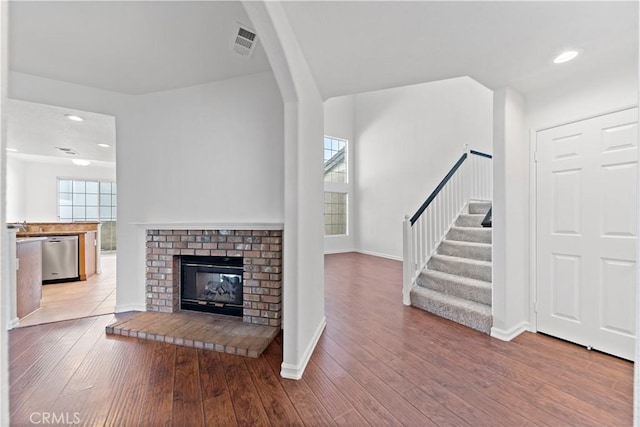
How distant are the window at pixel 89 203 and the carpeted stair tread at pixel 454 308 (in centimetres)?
810

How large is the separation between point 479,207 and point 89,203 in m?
9.35

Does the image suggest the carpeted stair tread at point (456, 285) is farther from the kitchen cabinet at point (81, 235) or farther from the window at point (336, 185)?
the kitchen cabinet at point (81, 235)

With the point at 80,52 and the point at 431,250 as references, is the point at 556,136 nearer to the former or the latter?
the point at 431,250

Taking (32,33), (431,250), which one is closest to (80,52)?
(32,33)

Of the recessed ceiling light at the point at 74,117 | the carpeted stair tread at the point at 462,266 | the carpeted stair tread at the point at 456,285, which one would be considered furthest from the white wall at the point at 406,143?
the recessed ceiling light at the point at 74,117

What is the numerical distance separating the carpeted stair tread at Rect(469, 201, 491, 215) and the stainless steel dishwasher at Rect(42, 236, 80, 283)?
6.64 meters

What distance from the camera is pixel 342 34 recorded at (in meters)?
1.71

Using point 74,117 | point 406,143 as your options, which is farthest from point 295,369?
point 406,143

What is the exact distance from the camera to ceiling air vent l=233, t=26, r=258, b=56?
1987 millimetres

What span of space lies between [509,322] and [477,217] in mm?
1923

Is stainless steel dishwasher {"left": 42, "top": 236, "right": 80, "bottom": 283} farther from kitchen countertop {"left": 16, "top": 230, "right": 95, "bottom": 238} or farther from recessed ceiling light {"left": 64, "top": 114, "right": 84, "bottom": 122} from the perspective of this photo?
recessed ceiling light {"left": 64, "top": 114, "right": 84, "bottom": 122}

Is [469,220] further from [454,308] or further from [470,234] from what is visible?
[454,308]

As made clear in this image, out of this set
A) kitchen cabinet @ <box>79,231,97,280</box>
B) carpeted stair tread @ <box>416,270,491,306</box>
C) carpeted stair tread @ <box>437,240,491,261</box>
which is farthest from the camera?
kitchen cabinet @ <box>79,231,97,280</box>

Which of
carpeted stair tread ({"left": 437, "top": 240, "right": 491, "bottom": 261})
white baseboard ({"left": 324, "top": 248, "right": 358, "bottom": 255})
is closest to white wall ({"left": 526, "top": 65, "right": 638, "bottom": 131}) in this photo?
carpeted stair tread ({"left": 437, "top": 240, "right": 491, "bottom": 261})
